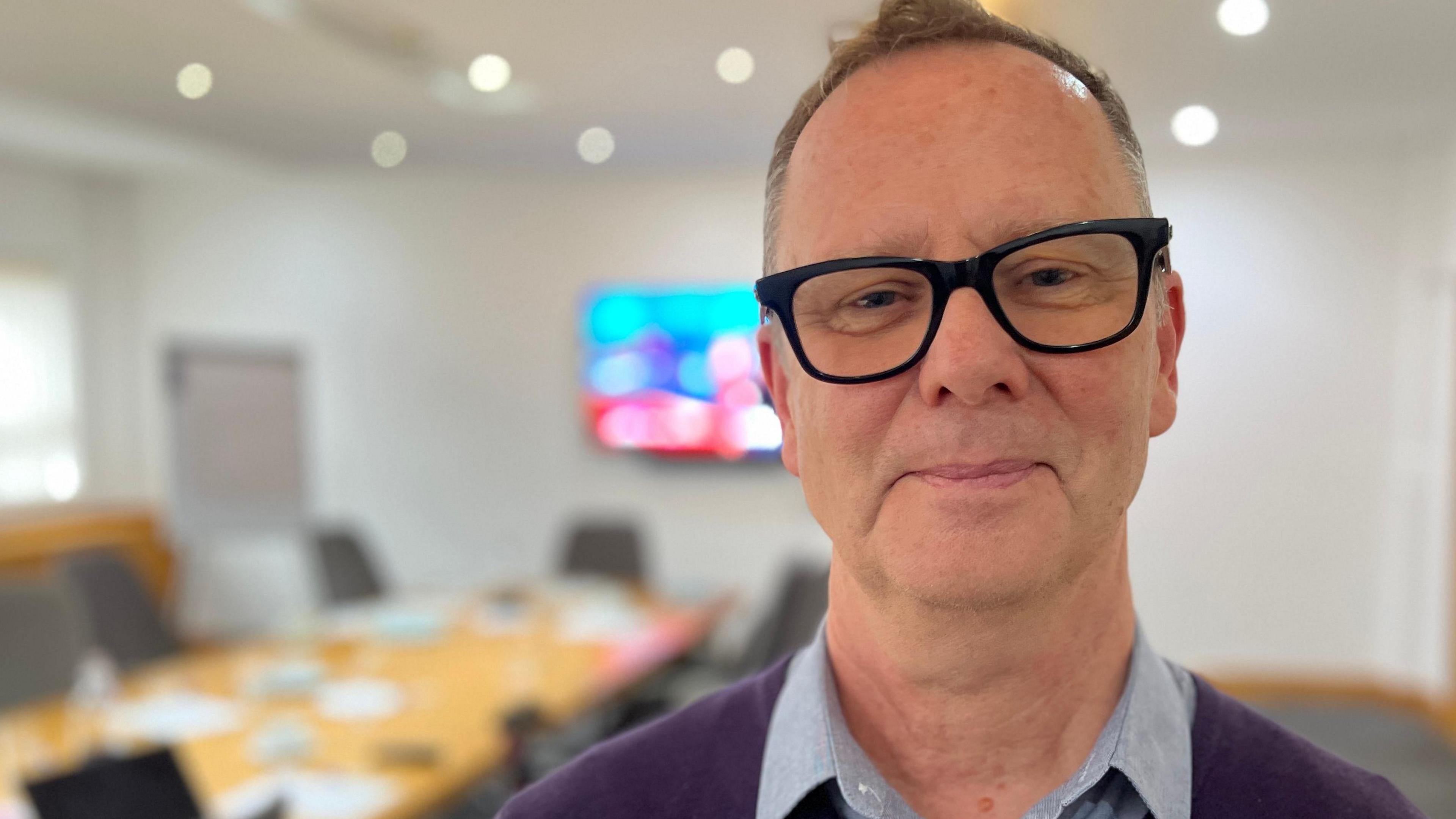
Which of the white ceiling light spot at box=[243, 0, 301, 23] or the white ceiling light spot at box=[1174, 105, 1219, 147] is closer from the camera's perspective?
the white ceiling light spot at box=[1174, 105, 1219, 147]

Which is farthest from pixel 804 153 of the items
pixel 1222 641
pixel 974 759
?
pixel 1222 641

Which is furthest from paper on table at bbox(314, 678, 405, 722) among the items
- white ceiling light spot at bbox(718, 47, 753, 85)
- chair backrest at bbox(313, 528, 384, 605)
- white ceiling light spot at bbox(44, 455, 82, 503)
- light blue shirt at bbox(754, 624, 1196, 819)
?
white ceiling light spot at bbox(44, 455, 82, 503)

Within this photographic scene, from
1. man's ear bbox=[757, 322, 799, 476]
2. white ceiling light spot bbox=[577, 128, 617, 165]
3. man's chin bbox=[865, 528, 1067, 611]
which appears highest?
white ceiling light spot bbox=[577, 128, 617, 165]

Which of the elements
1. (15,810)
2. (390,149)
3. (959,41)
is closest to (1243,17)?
Answer: (959,41)

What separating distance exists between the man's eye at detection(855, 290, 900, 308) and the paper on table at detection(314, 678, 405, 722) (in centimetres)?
254

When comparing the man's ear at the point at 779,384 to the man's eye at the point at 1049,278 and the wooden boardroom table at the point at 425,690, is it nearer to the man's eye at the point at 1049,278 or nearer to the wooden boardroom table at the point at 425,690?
the man's eye at the point at 1049,278

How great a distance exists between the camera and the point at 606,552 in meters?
5.51

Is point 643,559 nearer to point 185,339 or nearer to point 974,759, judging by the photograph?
point 185,339

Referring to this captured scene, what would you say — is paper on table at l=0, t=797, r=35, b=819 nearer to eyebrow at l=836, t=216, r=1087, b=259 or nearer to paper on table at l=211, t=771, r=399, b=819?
paper on table at l=211, t=771, r=399, b=819

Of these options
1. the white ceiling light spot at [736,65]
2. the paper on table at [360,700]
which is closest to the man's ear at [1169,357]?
the white ceiling light spot at [736,65]

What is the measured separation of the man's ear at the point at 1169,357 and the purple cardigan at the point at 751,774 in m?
0.24

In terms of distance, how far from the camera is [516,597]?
4.61 m

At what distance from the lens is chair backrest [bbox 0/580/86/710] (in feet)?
10.3

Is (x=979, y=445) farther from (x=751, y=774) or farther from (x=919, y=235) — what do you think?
(x=751, y=774)
